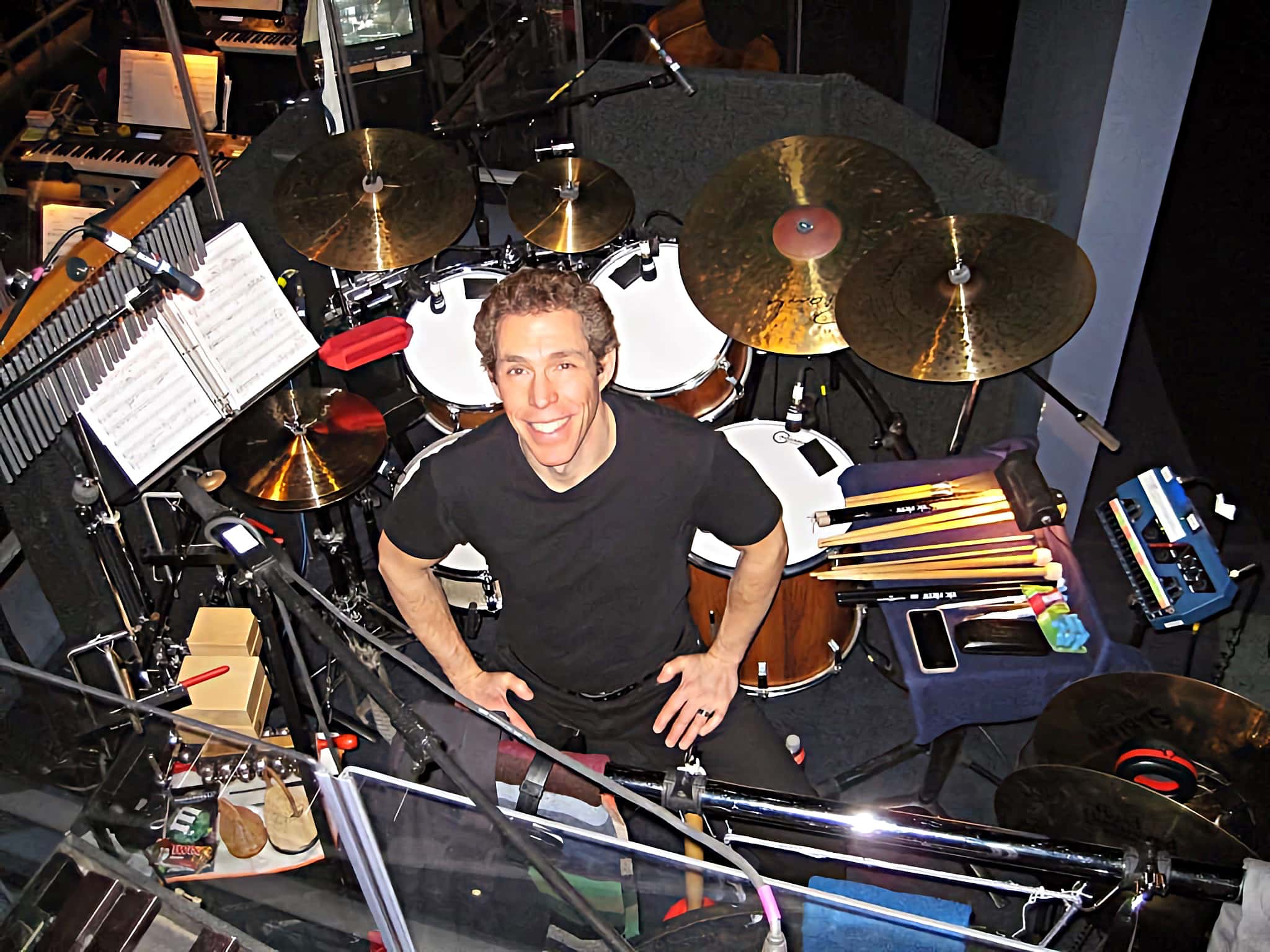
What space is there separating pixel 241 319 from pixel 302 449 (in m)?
0.43

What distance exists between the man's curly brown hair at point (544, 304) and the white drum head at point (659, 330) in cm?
116

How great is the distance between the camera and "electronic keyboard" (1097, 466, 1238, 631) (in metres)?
2.81

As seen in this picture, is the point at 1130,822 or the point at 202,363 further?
the point at 202,363

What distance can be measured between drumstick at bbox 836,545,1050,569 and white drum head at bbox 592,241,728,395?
36.2 inches

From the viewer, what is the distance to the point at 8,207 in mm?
4559

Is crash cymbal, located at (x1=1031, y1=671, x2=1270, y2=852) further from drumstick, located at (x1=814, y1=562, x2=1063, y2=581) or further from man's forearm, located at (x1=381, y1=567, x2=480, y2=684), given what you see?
man's forearm, located at (x1=381, y1=567, x2=480, y2=684)

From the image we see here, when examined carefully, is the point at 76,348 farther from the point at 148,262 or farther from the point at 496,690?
the point at 496,690

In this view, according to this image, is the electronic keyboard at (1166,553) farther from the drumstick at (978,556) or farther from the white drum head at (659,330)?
the white drum head at (659,330)

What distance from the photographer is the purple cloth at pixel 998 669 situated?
263 cm

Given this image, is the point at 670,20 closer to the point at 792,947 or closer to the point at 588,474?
the point at 588,474

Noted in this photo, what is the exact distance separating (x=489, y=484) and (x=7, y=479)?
990 millimetres

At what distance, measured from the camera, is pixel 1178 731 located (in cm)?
221

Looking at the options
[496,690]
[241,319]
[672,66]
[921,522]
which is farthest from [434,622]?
[672,66]

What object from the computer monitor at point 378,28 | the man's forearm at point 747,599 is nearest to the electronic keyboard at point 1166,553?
the man's forearm at point 747,599
